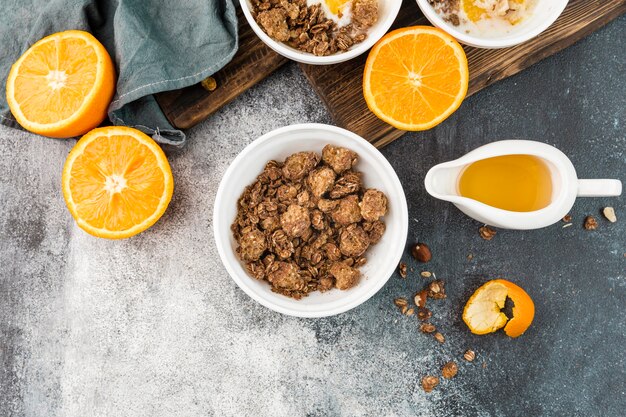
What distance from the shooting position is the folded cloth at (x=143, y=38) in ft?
4.33

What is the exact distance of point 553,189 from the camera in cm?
122

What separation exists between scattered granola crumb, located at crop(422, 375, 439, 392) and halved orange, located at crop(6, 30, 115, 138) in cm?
106

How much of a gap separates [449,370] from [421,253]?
32 cm

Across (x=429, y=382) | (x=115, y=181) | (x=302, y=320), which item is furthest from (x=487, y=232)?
(x=115, y=181)

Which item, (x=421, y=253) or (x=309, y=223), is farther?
(x=421, y=253)

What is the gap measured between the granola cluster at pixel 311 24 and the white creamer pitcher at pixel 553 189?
1.18 ft

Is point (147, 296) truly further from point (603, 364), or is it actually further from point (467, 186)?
point (603, 364)

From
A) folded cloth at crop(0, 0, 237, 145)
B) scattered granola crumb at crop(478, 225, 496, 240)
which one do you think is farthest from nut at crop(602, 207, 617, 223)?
folded cloth at crop(0, 0, 237, 145)

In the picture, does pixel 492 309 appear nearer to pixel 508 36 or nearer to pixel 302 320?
pixel 302 320

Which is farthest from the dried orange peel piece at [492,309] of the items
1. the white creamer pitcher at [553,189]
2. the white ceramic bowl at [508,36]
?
the white ceramic bowl at [508,36]

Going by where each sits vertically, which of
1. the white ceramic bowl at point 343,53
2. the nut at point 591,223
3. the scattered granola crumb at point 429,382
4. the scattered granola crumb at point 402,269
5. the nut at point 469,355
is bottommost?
the scattered granola crumb at point 429,382

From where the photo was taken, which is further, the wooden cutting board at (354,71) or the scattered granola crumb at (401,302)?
the scattered granola crumb at (401,302)

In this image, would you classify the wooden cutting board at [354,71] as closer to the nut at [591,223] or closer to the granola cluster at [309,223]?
the granola cluster at [309,223]

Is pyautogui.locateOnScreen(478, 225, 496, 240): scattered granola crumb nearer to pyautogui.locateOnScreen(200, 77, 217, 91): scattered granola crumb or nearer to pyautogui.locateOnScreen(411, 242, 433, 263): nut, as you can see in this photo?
pyautogui.locateOnScreen(411, 242, 433, 263): nut
